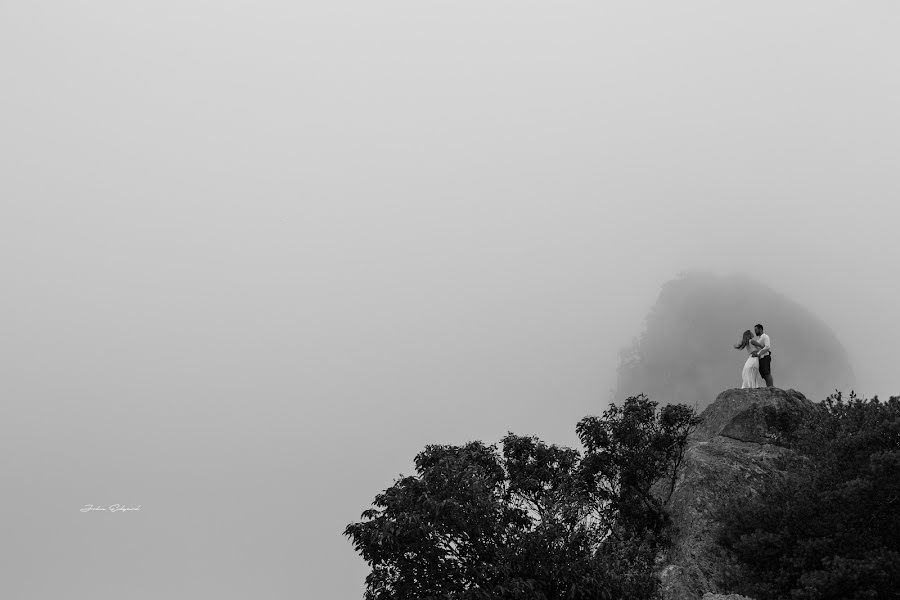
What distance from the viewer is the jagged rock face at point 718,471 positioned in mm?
20422

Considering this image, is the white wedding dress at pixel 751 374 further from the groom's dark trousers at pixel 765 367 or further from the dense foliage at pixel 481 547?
the dense foliage at pixel 481 547

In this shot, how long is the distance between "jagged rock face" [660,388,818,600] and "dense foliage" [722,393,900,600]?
3.96 ft

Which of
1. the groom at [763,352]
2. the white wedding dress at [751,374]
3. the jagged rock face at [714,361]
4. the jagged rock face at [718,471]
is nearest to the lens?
the jagged rock face at [718,471]

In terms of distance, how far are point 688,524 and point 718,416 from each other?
6.70m

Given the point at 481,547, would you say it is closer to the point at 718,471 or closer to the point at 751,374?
the point at 718,471

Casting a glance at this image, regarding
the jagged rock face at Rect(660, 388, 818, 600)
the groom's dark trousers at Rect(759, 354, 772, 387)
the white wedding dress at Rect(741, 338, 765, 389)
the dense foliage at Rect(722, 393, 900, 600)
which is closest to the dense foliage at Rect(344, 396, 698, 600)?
the jagged rock face at Rect(660, 388, 818, 600)

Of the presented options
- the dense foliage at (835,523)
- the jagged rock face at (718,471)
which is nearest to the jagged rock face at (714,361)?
→ the jagged rock face at (718,471)

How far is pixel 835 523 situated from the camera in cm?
1791

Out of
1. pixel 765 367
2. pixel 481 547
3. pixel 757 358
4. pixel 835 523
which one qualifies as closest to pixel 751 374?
pixel 765 367

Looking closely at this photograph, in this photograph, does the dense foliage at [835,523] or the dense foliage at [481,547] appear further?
the dense foliage at [481,547]

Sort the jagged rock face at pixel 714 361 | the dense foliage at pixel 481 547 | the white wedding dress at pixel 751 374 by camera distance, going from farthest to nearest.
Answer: the jagged rock face at pixel 714 361
the white wedding dress at pixel 751 374
the dense foliage at pixel 481 547

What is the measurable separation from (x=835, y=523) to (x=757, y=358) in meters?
11.0

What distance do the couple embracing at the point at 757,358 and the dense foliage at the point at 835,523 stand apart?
20.5ft

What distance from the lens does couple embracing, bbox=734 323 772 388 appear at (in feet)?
89.4
